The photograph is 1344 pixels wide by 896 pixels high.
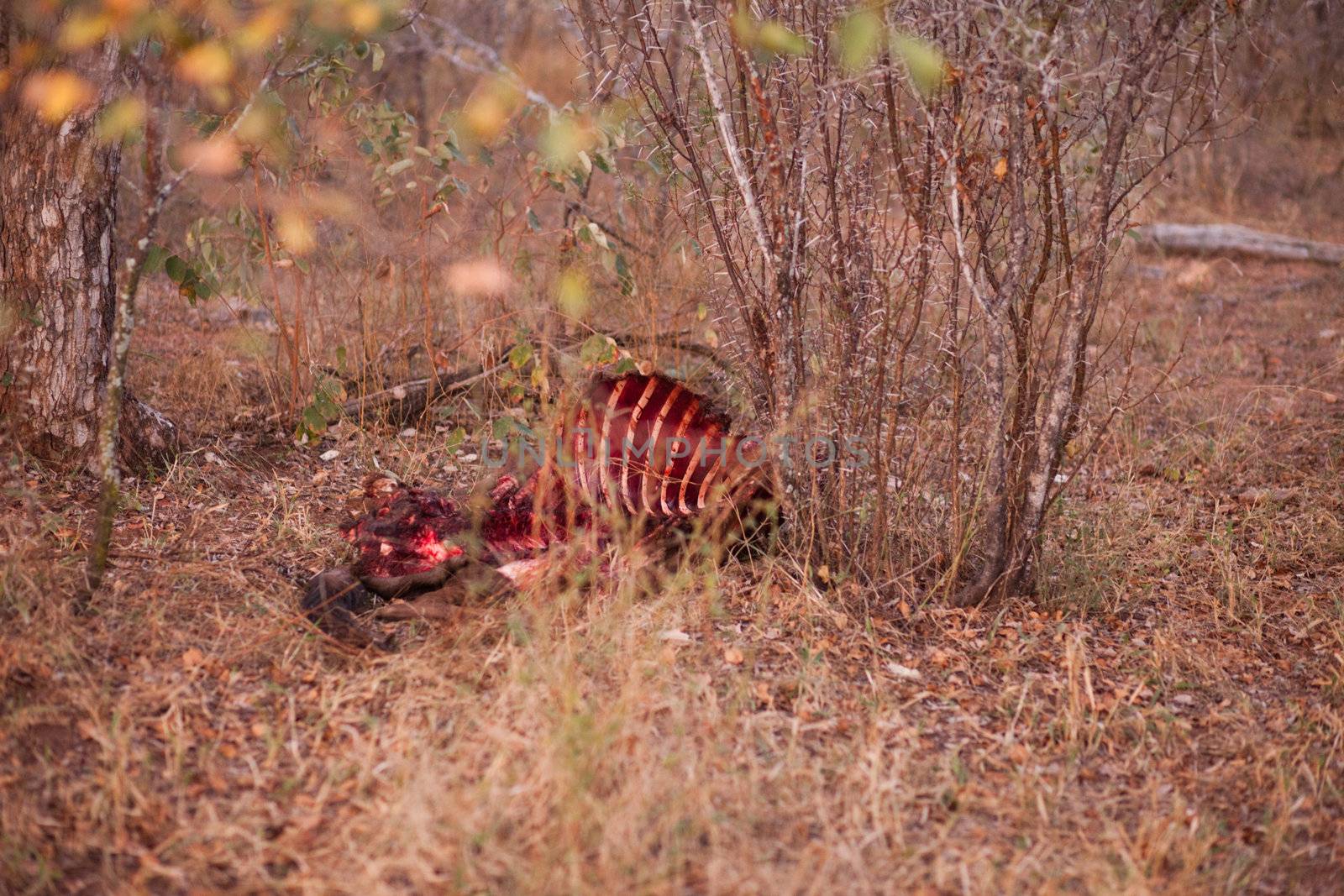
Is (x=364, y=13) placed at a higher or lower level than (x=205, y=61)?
higher

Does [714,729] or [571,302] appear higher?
[571,302]

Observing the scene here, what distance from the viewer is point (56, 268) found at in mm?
3090

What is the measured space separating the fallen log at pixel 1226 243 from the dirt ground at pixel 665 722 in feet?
13.0

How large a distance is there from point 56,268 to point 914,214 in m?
2.31

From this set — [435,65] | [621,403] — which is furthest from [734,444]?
[435,65]

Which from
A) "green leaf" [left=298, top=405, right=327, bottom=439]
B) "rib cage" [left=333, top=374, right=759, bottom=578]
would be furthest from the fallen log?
"green leaf" [left=298, top=405, right=327, bottom=439]

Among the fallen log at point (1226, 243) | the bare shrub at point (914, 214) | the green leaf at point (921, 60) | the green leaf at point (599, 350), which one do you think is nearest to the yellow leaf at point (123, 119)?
the bare shrub at point (914, 214)

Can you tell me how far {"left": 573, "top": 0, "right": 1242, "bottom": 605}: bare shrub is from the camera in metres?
2.47

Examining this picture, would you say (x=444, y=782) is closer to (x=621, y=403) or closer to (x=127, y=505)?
(x=621, y=403)

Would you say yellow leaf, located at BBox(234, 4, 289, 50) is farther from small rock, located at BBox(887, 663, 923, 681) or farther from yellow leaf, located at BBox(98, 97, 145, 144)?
small rock, located at BBox(887, 663, 923, 681)

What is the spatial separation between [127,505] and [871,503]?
2048 millimetres

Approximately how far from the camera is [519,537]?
2996mm

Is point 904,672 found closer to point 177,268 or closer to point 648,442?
point 648,442

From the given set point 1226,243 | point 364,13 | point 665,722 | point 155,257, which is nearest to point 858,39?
point 364,13
